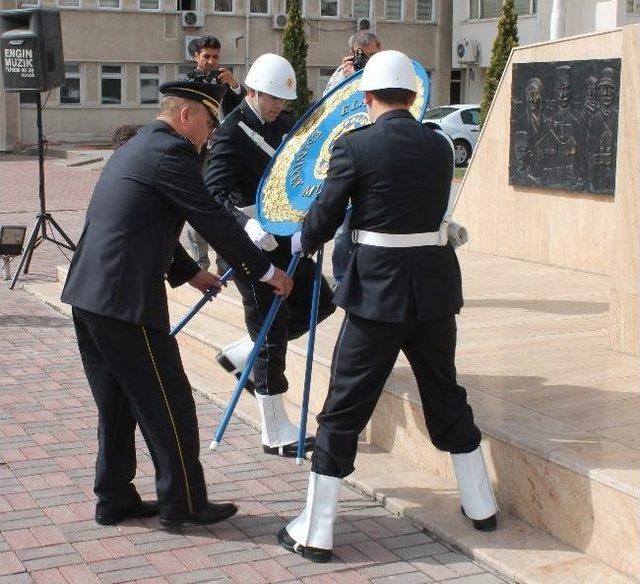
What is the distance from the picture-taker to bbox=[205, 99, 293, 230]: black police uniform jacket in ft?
20.2

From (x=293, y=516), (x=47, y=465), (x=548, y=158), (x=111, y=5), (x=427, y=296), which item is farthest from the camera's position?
(x=111, y=5)

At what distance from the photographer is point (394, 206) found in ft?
15.2

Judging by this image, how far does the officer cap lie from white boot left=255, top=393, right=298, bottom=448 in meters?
1.79

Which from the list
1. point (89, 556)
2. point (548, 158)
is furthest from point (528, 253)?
point (89, 556)

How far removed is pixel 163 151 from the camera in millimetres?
4879

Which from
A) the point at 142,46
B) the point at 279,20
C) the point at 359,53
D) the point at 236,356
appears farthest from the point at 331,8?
the point at 236,356

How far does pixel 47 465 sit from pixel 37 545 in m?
1.14

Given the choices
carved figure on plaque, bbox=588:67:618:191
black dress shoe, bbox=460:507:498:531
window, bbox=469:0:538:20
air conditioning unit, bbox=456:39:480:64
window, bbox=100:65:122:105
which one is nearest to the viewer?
black dress shoe, bbox=460:507:498:531

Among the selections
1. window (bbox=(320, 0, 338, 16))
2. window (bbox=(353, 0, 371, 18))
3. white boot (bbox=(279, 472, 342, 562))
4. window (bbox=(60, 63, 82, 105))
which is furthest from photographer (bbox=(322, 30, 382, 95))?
window (bbox=(353, 0, 371, 18))

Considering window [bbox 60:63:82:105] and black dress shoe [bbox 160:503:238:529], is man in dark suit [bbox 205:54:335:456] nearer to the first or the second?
black dress shoe [bbox 160:503:238:529]

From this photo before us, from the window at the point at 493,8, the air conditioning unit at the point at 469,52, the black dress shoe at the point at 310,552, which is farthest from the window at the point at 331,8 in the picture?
the black dress shoe at the point at 310,552

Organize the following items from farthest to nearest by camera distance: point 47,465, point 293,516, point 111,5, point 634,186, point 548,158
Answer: point 111,5 < point 548,158 < point 634,186 < point 47,465 < point 293,516

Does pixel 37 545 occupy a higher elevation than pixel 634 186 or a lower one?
lower

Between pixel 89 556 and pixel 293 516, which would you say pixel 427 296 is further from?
pixel 89 556
